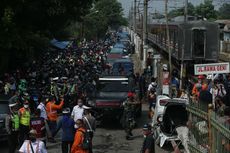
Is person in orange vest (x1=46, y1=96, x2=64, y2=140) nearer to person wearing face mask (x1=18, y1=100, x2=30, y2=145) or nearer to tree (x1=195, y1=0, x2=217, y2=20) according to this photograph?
person wearing face mask (x1=18, y1=100, x2=30, y2=145)

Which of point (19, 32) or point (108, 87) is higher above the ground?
point (19, 32)

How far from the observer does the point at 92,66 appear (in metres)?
41.3

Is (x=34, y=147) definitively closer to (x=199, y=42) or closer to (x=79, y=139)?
(x=79, y=139)

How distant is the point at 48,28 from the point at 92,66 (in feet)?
48.5

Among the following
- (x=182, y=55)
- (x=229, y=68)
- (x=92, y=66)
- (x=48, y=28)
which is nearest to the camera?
→ (x=229, y=68)

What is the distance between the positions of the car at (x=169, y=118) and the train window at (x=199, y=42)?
20.0 metres

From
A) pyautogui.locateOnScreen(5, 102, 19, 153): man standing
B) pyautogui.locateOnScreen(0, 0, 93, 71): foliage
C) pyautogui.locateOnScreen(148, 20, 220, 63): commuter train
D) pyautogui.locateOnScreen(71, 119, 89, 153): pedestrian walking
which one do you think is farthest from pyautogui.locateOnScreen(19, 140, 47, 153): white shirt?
pyautogui.locateOnScreen(148, 20, 220, 63): commuter train

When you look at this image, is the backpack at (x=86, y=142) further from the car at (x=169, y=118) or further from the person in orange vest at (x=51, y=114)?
the person in orange vest at (x=51, y=114)

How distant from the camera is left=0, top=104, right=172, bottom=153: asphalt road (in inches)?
658

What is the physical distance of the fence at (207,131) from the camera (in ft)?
29.2

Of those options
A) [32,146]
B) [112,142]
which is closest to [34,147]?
[32,146]

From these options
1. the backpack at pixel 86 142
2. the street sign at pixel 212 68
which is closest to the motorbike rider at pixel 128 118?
the street sign at pixel 212 68

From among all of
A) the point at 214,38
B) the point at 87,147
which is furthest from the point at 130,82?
the point at 214,38

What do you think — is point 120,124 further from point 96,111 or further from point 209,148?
point 209,148
